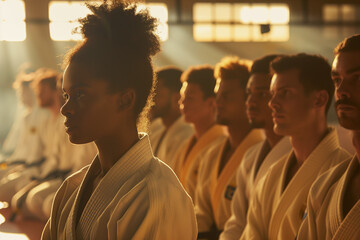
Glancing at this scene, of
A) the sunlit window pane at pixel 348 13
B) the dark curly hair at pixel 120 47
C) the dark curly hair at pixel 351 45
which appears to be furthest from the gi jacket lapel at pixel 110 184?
the sunlit window pane at pixel 348 13

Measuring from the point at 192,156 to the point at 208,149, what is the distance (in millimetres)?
170

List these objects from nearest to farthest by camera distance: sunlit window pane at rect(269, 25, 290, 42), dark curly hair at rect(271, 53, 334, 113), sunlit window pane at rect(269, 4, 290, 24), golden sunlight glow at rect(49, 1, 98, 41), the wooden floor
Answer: dark curly hair at rect(271, 53, 334, 113), the wooden floor, golden sunlight glow at rect(49, 1, 98, 41), sunlit window pane at rect(269, 4, 290, 24), sunlit window pane at rect(269, 25, 290, 42)

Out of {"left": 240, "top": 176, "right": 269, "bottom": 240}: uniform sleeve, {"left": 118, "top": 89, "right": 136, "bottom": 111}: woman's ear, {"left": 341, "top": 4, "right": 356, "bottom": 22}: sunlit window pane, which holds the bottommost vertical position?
{"left": 240, "top": 176, "right": 269, "bottom": 240}: uniform sleeve

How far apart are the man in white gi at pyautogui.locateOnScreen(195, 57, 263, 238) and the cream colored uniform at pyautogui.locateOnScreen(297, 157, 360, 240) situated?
1.15m

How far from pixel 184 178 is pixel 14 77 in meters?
8.06

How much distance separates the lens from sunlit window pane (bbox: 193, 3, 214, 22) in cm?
1155

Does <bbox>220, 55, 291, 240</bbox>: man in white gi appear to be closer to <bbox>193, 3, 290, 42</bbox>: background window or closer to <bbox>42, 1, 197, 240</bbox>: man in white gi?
<bbox>42, 1, 197, 240</bbox>: man in white gi

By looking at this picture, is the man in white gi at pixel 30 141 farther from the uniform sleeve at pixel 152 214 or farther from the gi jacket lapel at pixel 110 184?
the uniform sleeve at pixel 152 214

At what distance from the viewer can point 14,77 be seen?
426 inches

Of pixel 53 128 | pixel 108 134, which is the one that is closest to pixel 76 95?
pixel 108 134

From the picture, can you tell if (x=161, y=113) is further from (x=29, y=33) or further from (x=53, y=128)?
(x=29, y=33)

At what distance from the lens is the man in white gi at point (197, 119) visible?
350cm

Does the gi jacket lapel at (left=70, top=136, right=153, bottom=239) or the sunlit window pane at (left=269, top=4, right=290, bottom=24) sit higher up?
the sunlit window pane at (left=269, top=4, right=290, bottom=24)

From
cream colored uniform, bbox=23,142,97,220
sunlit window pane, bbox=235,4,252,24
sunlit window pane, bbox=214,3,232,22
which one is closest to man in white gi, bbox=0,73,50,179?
cream colored uniform, bbox=23,142,97,220
